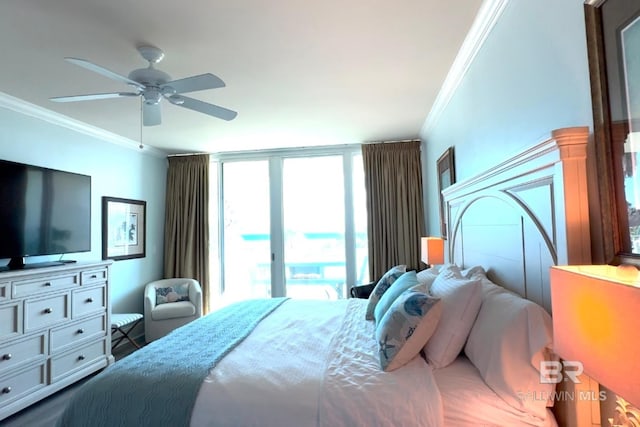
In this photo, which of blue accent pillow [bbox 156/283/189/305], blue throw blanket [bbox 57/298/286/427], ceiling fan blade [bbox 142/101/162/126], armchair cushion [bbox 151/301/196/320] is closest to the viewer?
blue throw blanket [bbox 57/298/286/427]

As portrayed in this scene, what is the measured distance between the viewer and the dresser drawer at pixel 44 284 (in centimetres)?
256

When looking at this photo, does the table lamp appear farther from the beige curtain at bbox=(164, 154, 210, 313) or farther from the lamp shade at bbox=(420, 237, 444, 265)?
the beige curtain at bbox=(164, 154, 210, 313)

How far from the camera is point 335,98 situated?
10.1ft

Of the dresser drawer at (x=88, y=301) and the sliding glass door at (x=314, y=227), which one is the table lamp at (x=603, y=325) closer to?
the dresser drawer at (x=88, y=301)

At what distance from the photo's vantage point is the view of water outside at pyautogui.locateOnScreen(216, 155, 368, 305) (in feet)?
15.9

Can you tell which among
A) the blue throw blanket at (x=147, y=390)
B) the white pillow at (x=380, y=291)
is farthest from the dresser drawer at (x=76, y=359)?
the white pillow at (x=380, y=291)

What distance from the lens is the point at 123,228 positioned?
13.8ft

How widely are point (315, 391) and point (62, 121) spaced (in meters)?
3.69

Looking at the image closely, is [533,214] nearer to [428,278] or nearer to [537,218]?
[537,218]

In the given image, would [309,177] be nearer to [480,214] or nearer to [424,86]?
[424,86]

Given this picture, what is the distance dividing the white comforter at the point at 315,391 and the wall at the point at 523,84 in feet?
3.78

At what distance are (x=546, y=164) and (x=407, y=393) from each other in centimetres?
102

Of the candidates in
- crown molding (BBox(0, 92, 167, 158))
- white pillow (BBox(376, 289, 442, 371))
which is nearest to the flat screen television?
crown molding (BBox(0, 92, 167, 158))

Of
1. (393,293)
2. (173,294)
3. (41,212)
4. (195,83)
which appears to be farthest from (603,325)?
(173,294)
